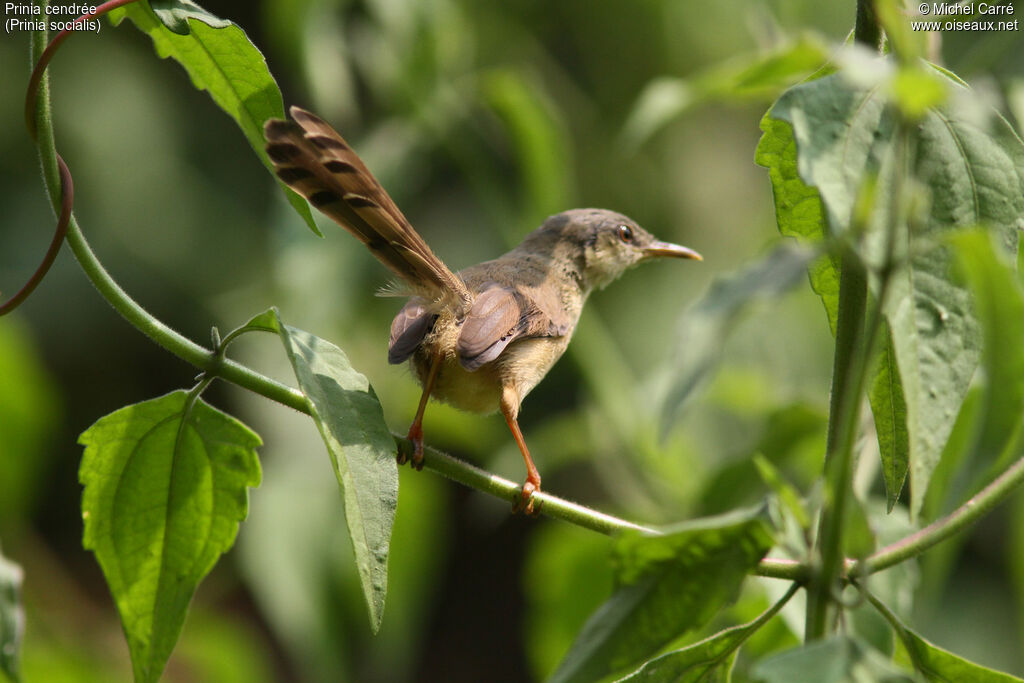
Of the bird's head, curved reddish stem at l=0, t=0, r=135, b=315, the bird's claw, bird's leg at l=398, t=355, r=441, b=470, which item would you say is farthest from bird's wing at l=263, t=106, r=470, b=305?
the bird's head

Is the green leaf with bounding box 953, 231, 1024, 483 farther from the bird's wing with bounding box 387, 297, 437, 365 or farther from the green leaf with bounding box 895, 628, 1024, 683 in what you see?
the bird's wing with bounding box 387, 297, 437, 365

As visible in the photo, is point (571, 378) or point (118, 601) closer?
point (118, 601)

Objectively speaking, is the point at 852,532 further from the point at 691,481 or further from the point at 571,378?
the point at 571,378

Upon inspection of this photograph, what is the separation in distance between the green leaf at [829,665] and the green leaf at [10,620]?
1.31 metres

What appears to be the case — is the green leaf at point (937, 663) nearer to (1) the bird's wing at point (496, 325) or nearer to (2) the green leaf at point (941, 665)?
(2) the green leaf at point (941, 665)

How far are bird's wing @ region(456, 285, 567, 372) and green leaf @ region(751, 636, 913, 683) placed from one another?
5.41 feet

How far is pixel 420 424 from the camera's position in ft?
8.66

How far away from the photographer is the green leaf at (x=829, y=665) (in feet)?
3.72

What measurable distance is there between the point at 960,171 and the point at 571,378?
4634 mm

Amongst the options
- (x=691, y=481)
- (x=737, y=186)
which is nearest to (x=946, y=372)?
(x=691, y=481)

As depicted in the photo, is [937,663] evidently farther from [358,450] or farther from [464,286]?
[464,286]

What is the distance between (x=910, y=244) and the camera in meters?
1.38

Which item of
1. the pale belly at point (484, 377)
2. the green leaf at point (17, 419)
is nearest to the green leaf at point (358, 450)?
the pale belly at point (484, 377)

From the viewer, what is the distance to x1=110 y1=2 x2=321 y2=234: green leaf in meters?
1.77
